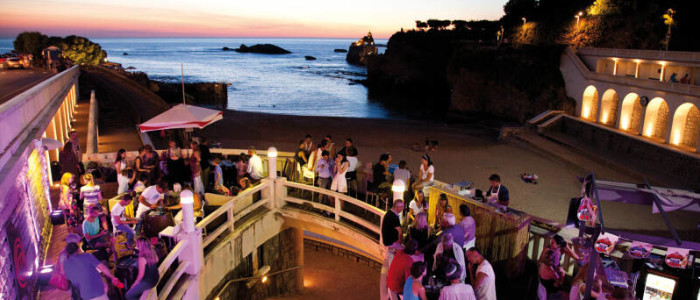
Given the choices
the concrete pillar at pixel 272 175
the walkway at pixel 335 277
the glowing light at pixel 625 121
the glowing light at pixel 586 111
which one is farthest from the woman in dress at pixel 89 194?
the glowing light at pixel 586 111

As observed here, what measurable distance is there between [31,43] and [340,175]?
59.6m

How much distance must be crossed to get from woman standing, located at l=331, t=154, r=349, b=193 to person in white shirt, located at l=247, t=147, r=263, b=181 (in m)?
2.13

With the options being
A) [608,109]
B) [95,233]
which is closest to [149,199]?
[95,233]

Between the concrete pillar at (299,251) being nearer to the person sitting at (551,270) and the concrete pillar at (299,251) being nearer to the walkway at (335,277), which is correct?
the walkway at (335,277)

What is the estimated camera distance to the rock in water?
158m

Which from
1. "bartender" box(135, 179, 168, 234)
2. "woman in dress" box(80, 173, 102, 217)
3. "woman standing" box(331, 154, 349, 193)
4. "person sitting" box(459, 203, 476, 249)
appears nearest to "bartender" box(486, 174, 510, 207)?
"person sitting" box(459, 203, 476, 249)

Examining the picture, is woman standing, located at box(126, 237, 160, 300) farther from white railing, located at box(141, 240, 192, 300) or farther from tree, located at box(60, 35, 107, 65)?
tree, located at box(60, 35, 107, 65)

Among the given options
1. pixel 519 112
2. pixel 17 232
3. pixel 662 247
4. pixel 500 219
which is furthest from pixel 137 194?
pixel 519 112

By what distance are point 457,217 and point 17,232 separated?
7215mm

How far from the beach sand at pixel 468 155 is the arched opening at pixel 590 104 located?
607 centimetres

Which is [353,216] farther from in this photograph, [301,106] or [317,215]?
[301,106]

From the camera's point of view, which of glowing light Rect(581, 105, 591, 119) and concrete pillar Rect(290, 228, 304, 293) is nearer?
concrete pillar Rect(290, 228, 304, 293)

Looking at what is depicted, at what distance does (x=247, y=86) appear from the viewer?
91125 mm

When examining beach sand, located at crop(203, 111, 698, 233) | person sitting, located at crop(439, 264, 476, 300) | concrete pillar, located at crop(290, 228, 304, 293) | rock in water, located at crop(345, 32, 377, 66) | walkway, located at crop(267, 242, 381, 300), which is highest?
rock in water, located at crop(345, 32, 377, 66)
